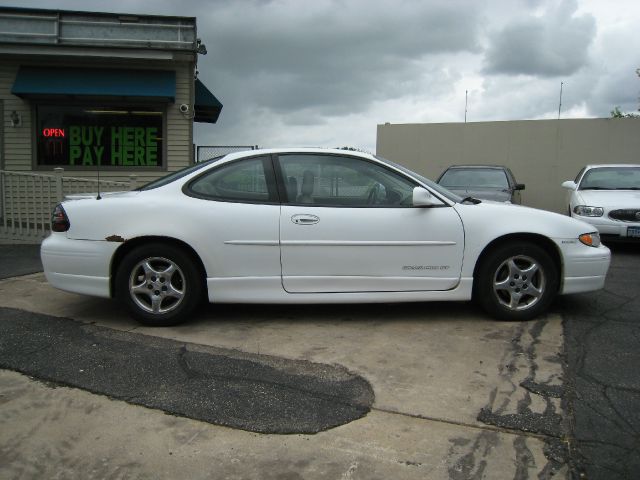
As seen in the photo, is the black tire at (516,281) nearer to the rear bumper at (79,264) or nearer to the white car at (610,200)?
the rear bumper at (79,264)

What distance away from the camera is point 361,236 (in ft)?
15.1

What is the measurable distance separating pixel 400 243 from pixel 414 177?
0.64 metres

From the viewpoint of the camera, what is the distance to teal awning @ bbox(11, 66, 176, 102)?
10.6m

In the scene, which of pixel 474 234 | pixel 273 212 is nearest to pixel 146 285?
pixel 273 212

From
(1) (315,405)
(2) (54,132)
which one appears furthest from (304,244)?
(2) (54,132)

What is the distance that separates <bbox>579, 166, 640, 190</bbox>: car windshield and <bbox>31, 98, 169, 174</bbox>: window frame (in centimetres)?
803

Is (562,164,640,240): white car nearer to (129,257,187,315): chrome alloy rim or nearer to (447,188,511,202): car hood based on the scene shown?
(447,188,511,202): car hood

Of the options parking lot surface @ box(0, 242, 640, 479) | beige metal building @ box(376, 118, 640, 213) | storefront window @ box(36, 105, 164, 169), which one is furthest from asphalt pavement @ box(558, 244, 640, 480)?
beige metal building @ box(376, 118, 640, 213)

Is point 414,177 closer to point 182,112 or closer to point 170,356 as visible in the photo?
point 170,356

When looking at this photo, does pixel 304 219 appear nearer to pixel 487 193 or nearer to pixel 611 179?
pixel 487 193

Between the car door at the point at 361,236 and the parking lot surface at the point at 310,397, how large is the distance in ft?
1.29

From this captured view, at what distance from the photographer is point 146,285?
4629 mm

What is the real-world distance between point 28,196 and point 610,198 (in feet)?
32.7

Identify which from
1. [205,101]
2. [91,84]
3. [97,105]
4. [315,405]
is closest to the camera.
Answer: [315,405]
